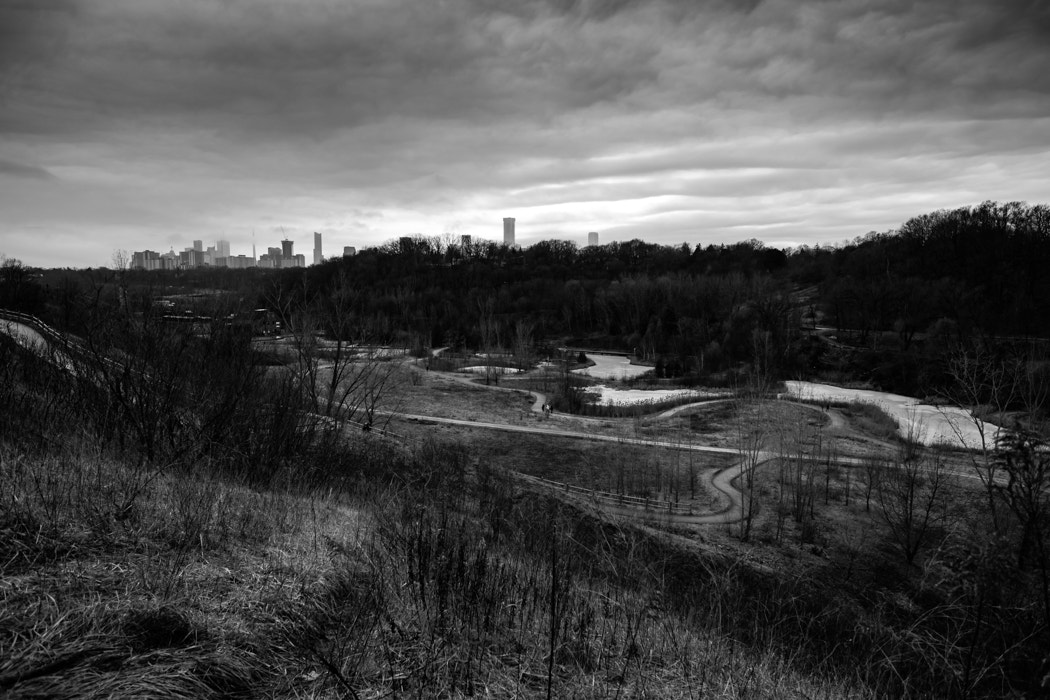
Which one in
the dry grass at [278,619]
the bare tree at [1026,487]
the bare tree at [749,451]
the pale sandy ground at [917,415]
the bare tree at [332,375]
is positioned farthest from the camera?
the pale sandy ground at [917,415]

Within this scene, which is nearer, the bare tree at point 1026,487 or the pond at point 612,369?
the bare tree at point 1026,487

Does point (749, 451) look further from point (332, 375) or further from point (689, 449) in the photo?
point (332, 375)

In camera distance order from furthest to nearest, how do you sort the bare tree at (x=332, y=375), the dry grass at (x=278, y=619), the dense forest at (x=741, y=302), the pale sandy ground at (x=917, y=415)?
the dense forest at (x=741, y=302)
the pale sandy ground at (x=917, y=415)
the bare tree at (x=332, y=375)
the dry grass at (x=278, y=619)

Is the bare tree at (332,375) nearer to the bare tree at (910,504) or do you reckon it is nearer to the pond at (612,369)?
the bare tree at (910,504)

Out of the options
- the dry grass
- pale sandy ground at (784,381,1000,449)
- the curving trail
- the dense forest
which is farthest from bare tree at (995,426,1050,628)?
the dense forest

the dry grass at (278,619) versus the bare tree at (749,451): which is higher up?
the dry grass at (278,619)

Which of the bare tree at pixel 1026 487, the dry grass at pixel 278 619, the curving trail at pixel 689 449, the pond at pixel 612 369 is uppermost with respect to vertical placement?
the dry grass at pixel 278 619

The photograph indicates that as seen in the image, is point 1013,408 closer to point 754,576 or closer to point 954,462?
point 954,462

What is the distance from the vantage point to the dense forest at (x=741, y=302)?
5844 centimetres

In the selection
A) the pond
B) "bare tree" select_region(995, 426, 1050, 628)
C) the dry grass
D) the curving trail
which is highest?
the dry grass

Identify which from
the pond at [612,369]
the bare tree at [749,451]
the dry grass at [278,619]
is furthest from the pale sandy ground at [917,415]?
the dry grass at [278,619]

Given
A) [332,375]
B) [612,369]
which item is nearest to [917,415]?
[612,369]

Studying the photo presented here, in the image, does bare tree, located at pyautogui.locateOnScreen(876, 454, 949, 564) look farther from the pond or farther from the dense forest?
the pond

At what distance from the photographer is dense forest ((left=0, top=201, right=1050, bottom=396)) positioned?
192 ft
